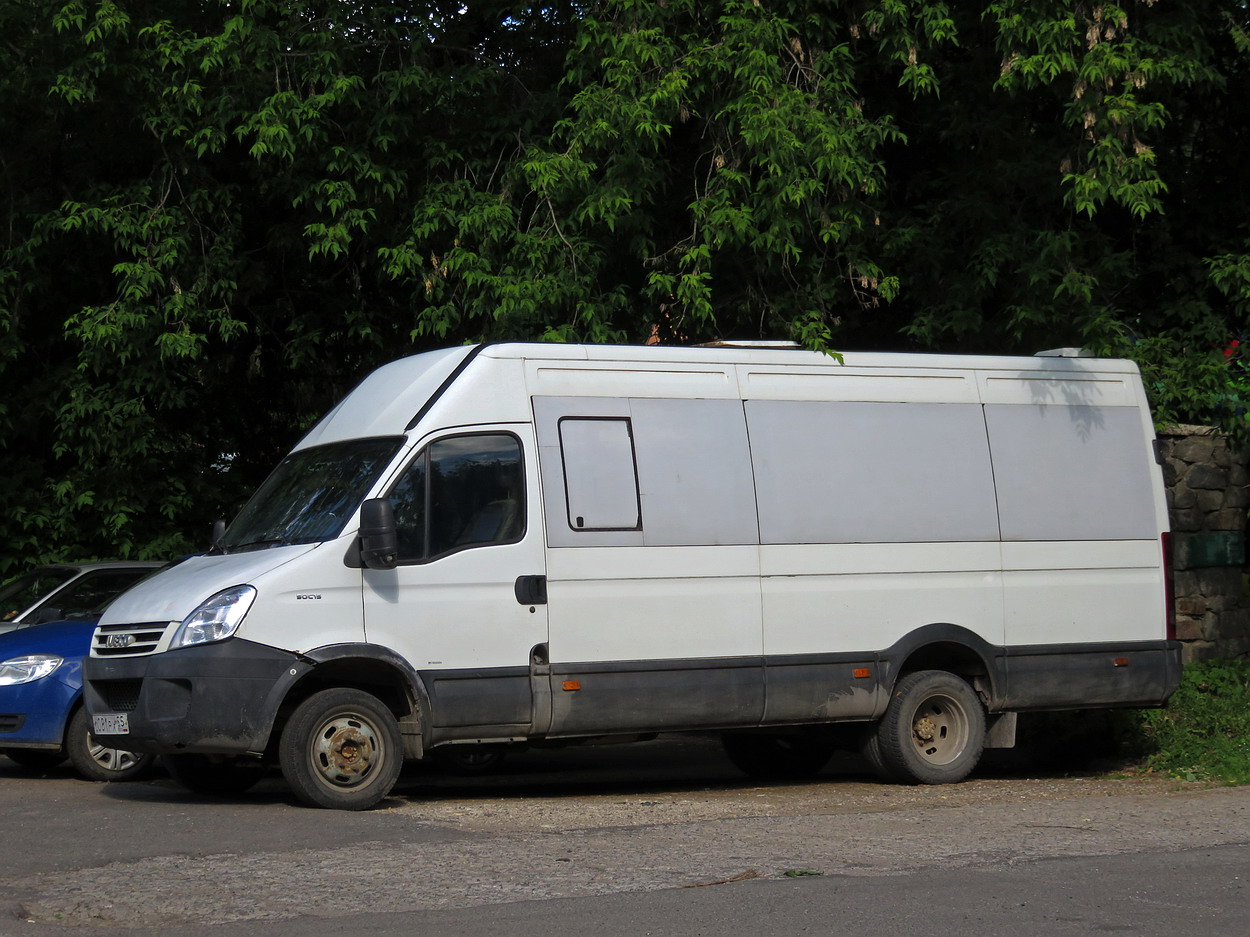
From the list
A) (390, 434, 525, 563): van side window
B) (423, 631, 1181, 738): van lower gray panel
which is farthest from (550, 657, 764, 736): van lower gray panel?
(390, 434, 525, 563): van side window

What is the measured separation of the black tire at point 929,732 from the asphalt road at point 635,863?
0.66ft

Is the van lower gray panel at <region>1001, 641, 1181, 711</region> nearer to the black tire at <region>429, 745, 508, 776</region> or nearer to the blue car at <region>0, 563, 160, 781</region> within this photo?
the black tire at <region>429, 745, 508, 776</region>

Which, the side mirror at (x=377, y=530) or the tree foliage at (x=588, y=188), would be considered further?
the tree foliage at (x=588, y=188)

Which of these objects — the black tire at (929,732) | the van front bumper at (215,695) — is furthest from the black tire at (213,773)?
the black tire at (929,732)

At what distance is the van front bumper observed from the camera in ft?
30.0

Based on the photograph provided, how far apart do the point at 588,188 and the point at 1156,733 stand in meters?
5.84

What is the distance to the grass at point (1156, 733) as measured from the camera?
475 inches

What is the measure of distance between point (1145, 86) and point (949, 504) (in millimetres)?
3690

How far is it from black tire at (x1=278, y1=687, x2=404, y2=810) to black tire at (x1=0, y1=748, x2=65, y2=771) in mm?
3187

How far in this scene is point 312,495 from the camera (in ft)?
32.9

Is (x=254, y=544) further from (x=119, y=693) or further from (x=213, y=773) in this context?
(x=213, y=773)

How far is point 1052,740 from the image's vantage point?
13.0m

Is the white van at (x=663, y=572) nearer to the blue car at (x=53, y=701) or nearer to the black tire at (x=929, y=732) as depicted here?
the black tire at (x=929, y=732)

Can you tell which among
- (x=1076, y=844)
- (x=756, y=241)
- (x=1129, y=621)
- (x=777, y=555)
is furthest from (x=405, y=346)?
(x=1076, y=844)
